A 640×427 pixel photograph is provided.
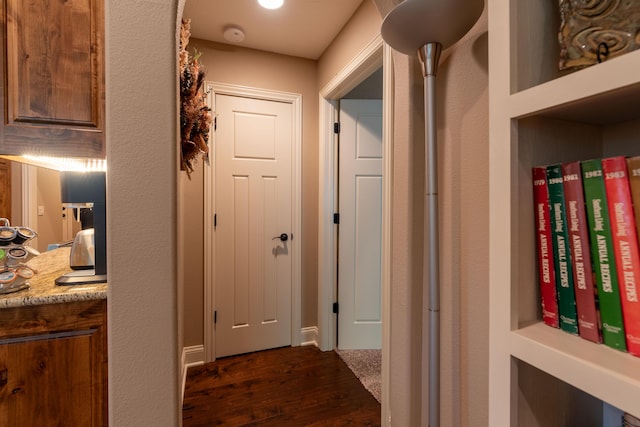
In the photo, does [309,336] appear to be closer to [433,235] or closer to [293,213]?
[293,213]

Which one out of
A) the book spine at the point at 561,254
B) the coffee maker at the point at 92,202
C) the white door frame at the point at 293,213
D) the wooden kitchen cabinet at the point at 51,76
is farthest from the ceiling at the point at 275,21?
the book spine at the point at 561,254

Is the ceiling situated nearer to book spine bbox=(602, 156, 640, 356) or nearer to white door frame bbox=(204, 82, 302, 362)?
white door frame bbox=(204, 82, 302, 362)

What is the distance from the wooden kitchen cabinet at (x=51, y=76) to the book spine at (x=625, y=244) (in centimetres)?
152

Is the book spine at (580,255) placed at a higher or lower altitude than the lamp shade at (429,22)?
lower

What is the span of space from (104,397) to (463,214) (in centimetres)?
144

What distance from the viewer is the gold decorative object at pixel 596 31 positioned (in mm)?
486

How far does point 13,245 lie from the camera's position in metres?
1.14

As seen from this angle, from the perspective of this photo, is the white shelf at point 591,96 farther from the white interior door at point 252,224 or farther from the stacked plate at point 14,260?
the white interior door at point 252,224

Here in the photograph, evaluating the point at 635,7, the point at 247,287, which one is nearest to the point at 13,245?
the point at 247,287

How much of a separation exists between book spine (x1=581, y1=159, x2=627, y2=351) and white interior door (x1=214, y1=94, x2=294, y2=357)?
2340 millimetres

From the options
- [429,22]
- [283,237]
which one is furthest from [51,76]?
[283,237]

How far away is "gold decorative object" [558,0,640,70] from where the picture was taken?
0.49m

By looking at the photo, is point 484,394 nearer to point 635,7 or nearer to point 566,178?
point 566,178

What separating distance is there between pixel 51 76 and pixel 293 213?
1.87 metres
